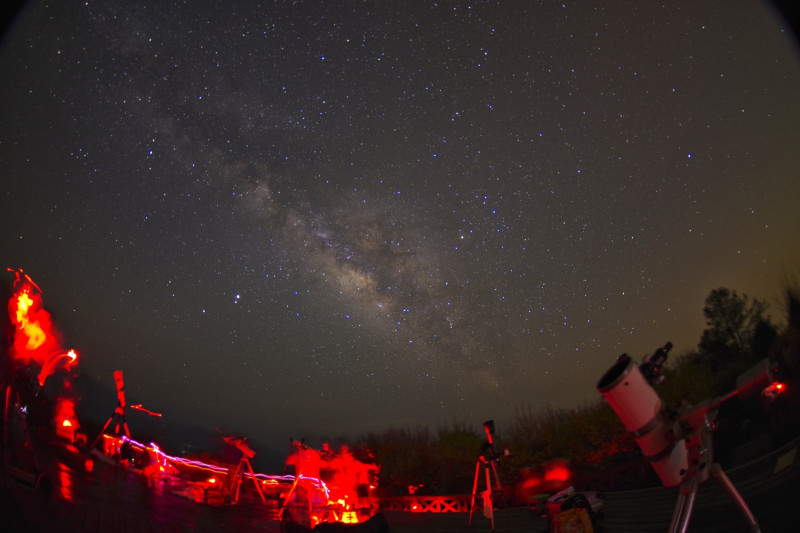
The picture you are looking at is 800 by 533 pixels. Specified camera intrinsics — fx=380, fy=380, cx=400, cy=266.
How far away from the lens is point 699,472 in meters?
2.41

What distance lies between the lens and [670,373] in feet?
27.5

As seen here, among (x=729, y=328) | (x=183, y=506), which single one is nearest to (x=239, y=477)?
(x=183, y=506)

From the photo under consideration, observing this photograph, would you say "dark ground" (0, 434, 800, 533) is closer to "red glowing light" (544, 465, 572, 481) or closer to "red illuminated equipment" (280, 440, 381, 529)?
"red illuminated equipment" (280, 440, 381, 529)

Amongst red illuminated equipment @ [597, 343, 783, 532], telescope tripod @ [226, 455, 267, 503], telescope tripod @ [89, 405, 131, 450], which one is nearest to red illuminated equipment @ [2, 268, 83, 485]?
telescope tripod @ [89, 405, 131, 450]

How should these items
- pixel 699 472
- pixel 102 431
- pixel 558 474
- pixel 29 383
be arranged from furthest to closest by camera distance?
pixel 558 474 < pixel 102 431 < pixel 29 383 < pixel 699 472

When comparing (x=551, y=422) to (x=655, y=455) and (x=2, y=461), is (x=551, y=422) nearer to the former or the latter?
(x=655, y=455)

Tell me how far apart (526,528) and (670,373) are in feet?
16.3

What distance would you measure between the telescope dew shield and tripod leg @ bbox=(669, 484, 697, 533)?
0.07 m

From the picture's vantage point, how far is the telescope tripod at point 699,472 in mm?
2395

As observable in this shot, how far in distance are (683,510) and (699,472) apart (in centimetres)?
26

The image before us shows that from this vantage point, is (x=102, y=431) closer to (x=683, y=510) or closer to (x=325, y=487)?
(x=325, y=487)

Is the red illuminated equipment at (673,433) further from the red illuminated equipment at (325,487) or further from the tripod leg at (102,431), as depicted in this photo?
the tripod leg at (102,431)

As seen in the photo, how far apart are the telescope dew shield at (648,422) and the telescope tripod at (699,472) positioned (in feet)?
0.18

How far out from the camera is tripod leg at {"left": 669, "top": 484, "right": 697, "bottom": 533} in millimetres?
2356
